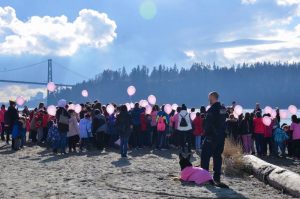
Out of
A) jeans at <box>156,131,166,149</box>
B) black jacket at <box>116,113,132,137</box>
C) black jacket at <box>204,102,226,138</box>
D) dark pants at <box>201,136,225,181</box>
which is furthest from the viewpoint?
jeans at <box>156,131,166,149</box>

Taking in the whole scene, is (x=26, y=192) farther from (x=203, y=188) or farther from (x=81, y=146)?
(x=81, y=146)

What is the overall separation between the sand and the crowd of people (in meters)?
1.46

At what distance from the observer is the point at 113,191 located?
31.1 feet

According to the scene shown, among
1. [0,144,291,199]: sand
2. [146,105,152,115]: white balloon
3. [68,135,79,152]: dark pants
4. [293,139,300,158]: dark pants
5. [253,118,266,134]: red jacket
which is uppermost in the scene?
[146,105,152,115]: white balloon

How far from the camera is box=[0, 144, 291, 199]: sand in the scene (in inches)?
366

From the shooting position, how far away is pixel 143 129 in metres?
19.0

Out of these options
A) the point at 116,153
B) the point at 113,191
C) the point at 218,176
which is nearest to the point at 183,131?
the point at 116,153

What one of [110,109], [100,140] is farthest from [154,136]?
[100,140]

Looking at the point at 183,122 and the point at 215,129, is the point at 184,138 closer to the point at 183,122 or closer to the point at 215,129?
the point at 183,122

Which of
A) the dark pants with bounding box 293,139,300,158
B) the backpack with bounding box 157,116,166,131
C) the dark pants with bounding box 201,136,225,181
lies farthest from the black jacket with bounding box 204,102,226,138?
the backpack with bounding box 157,116,166,131

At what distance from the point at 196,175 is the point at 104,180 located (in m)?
2.05

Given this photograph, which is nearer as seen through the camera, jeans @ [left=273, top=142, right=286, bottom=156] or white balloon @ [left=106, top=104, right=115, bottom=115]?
jeans @ [left=273, top=142, right=286, bottom=156]

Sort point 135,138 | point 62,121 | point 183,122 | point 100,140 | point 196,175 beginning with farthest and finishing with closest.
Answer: point 135,138, point 100,140, point 183,122, point 62,121, point 196,175

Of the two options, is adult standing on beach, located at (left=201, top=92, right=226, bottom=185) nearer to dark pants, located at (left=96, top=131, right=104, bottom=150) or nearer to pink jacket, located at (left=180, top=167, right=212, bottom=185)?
pink jacket, located at (left=180, top=167, right=212, bottom=185)
